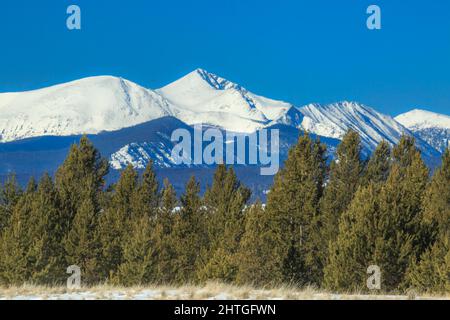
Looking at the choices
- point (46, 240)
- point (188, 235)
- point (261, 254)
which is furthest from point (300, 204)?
A: point (46, 240)

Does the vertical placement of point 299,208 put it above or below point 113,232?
above

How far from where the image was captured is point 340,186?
56.5m

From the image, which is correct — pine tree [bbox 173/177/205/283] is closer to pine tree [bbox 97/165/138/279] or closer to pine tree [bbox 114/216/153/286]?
pine tree [bbox 114/216/153/286]

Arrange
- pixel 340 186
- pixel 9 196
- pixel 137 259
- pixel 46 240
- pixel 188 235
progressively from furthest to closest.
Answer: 1. pixel 9 196
2. pixel 188 235
3. pixel 46 240
4. pixel 340 186
5. pixel 137 259

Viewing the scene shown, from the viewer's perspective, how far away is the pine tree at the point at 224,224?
50719mm

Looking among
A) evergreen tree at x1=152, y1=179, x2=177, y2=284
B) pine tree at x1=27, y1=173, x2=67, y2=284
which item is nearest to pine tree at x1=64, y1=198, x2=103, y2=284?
pine tree at x1=27, y1=173, x2=67, y2=284

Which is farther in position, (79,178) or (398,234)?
(79,178)

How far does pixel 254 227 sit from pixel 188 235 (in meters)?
14.4

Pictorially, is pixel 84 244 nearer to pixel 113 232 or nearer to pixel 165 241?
pixel 113 232

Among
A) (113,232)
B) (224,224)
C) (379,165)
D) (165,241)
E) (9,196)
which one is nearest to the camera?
(113,232)

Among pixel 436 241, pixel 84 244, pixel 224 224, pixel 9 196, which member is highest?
pixel 9 196
